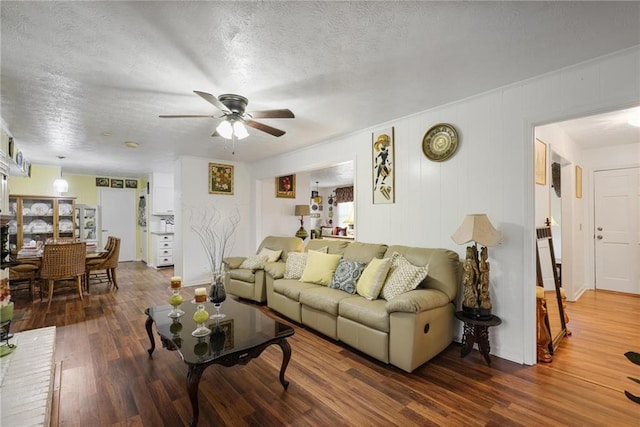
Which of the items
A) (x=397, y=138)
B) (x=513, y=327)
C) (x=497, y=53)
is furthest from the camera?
(x=397, y=138)

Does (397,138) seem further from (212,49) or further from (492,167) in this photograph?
(212,49)

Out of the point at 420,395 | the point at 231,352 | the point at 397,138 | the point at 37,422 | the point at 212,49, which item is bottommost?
the point at 420,395

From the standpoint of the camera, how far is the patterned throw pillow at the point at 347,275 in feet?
10.2

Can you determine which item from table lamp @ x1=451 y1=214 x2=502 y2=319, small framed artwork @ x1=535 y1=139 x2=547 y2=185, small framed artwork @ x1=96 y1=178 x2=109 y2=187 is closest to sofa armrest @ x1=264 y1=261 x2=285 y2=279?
table lamp @ x1=451 y1=214 x2=502 y2=319

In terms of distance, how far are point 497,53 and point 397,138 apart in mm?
1496

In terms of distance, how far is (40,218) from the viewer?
589 centimetres

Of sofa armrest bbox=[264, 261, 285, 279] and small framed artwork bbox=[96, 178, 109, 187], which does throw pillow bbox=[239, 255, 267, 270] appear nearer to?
sofa armrest bbox=[264, 261, 285, 279]

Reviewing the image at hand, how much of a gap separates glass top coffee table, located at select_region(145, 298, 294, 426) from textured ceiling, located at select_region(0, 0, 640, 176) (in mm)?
2028

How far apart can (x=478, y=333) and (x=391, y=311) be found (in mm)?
851

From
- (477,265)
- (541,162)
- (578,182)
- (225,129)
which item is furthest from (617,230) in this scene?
(225,129)

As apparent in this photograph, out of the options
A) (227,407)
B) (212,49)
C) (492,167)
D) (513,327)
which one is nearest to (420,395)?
(513,327)

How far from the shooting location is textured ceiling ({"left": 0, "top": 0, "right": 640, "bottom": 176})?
1.65 meters

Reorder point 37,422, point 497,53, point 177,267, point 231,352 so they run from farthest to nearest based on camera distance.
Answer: point 177,267 → point 497,53 → point 231,352 → point 37,422

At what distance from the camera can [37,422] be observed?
1492 mm
